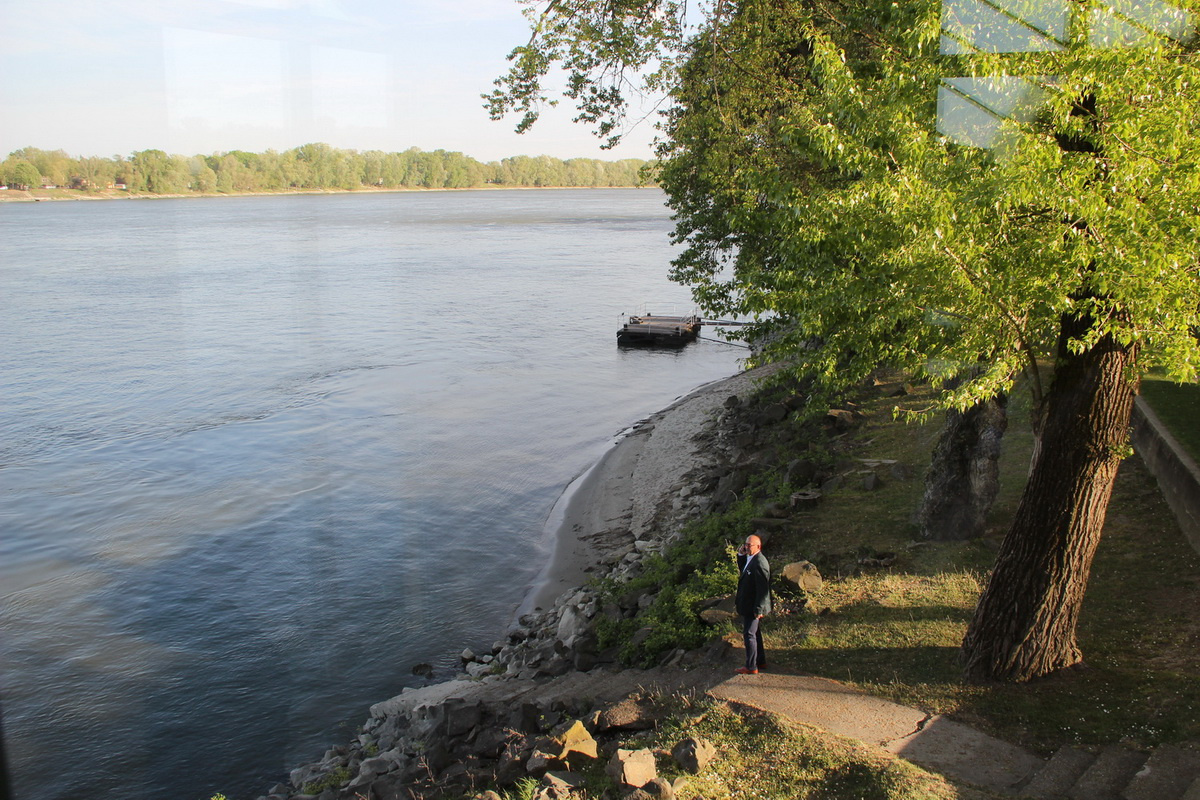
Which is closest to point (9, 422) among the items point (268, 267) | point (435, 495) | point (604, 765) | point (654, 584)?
point (435, 495)

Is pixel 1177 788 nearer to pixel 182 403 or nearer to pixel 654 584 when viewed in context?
pixel 654 584

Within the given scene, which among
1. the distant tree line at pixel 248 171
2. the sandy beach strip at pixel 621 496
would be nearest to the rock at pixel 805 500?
the sandy beach strip at pixel 621 496

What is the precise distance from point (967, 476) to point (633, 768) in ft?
26.6


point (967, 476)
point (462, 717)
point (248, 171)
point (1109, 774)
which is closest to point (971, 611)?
point (967, 476)

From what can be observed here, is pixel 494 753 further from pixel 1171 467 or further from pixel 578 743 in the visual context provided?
pixel 1171 467

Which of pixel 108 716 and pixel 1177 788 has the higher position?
pixel 1177 788

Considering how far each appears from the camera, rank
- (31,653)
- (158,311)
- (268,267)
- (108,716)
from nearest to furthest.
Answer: (108,716)
(31,653)
(158,311)
(268,267)

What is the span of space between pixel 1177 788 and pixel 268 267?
7521 cm

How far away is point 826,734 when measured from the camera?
26.5 ft

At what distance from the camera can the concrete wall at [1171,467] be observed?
1167 centimetres

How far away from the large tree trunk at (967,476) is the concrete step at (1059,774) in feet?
19.1

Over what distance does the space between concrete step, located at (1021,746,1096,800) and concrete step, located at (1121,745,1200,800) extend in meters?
0.44

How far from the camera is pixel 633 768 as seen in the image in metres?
7.57

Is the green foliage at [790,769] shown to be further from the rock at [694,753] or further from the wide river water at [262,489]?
the wide river water at [262,489]
